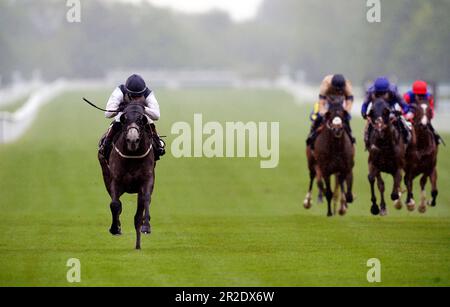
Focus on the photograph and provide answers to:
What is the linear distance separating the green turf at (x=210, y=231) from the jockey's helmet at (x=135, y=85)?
6.01 feet

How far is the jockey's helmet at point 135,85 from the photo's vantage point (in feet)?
51.6

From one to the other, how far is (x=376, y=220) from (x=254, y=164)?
1472 cm

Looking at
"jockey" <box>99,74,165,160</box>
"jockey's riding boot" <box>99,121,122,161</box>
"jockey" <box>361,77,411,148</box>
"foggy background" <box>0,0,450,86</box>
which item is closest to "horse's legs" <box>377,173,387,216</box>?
"jockey" <box>361,77,411,148</box>

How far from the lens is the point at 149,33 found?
111 m

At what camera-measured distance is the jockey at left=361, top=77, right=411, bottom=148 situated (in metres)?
18.8

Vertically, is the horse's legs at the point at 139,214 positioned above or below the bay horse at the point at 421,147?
below

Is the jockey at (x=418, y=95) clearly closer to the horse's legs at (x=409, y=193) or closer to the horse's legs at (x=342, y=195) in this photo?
the horse's legs at (x=409, y=193)

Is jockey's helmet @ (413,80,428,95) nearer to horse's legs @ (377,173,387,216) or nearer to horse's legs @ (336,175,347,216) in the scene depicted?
horse's legs @ (377,173,387,216)

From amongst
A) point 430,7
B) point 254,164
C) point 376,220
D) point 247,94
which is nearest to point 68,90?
point 247,94

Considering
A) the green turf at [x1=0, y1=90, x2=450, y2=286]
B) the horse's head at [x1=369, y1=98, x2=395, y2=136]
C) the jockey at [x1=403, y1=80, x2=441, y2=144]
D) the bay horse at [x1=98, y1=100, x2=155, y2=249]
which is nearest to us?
the green turf at [x1=0, y1=90, x2=450, y2=286]

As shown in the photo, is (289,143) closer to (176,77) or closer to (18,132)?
(18,132)

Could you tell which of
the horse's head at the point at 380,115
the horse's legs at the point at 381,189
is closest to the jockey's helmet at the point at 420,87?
the horse's legs at the point at 381,189

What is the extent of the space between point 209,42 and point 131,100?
110 meters

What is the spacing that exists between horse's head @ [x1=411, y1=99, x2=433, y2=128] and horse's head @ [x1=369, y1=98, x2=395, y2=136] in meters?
1.77
